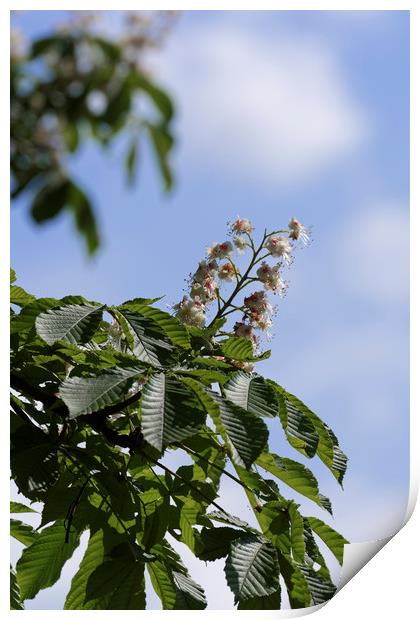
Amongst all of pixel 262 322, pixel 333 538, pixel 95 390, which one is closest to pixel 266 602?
pixel 333 538

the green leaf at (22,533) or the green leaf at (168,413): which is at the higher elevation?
the green leaf at (168,413)

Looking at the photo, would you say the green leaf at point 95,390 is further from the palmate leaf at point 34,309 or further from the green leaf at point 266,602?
the green leaf at point 266,602

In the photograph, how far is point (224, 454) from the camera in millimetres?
1259

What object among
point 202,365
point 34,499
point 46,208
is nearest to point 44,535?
point 34,499

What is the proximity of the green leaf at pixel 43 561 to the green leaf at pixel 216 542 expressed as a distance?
184mm

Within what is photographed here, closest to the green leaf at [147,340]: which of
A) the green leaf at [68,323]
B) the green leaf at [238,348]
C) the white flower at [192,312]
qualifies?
the green leaf at [68,323]

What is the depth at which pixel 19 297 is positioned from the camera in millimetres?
1208

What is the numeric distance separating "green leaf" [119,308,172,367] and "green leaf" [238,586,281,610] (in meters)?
0.32

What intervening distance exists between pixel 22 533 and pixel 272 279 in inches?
21.6

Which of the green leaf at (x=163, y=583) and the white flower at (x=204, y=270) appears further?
the white flower at (x=204, y=270)

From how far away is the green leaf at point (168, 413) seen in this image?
0.90 metres

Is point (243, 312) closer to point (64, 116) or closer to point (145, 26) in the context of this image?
point (145, 26)

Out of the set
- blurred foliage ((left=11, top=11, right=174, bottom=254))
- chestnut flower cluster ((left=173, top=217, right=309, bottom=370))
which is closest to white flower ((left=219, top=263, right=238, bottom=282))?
chestnut flower cluster ((left=173, top=217, right=309, bottom=370))

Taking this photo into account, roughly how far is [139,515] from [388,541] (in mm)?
416
